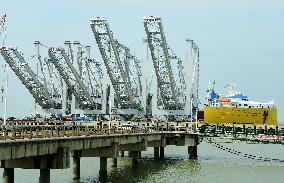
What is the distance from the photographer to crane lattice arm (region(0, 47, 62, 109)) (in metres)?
157

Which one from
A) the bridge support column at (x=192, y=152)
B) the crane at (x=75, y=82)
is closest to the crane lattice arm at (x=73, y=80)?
the crane at (x=75, y=82)

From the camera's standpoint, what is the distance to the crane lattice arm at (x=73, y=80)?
16188 cm

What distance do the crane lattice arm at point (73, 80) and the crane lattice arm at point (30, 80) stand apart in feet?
25.3

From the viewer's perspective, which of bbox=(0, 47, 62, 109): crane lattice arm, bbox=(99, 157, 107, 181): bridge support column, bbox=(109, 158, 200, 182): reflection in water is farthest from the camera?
bbox=(0, 47, 62, 109): crane lattice arm

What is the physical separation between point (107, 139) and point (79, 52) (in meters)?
118

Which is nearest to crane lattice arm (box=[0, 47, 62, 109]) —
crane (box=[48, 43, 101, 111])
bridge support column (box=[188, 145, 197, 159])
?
crane (box=[48, 43, 101, 111])

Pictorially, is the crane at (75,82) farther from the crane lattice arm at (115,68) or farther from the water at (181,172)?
the water at (181,172)

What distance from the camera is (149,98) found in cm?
17825

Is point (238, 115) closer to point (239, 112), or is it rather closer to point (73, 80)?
point (239, 112)

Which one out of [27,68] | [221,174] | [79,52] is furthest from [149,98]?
[221,174]

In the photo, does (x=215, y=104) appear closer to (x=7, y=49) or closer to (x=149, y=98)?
(x=149, y=98)

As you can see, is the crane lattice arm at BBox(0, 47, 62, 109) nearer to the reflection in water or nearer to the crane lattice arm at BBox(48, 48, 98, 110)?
the crane lattice arm at BBox(48, 48, 98, 110)

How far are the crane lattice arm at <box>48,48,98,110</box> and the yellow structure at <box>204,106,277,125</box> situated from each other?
121 feet

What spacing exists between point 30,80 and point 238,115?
61.7 meters
